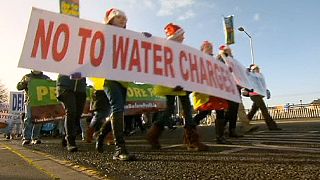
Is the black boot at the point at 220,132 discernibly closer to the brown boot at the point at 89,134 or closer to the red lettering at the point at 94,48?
the brown boot at the point at 89,134

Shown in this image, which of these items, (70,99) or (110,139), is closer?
(70,99)

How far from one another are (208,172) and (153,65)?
2232mm

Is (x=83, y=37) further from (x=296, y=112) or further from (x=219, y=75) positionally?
(x=296, y=112)

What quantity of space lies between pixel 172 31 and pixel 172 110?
1144 mm

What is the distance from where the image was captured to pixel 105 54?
16.5 ft

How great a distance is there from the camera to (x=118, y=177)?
3580 mm

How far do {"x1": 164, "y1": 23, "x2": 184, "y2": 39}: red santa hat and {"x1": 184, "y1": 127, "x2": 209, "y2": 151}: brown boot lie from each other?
53.2 inches

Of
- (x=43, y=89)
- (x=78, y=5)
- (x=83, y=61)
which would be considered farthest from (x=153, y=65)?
(x=78, y=5)

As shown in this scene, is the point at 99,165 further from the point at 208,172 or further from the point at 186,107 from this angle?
the point at 186,107

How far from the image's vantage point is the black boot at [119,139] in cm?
467

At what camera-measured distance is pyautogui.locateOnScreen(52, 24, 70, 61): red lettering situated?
4711mm

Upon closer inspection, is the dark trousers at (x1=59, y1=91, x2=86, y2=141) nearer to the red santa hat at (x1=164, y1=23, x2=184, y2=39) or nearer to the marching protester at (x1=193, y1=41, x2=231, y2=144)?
the red santa hat at (x1=164, y1=23, x2=184, y2=39)

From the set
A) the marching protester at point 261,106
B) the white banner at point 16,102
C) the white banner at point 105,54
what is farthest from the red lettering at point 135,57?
the white banner at point 16,102

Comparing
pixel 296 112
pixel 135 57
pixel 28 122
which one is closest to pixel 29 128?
pixel 28 122
